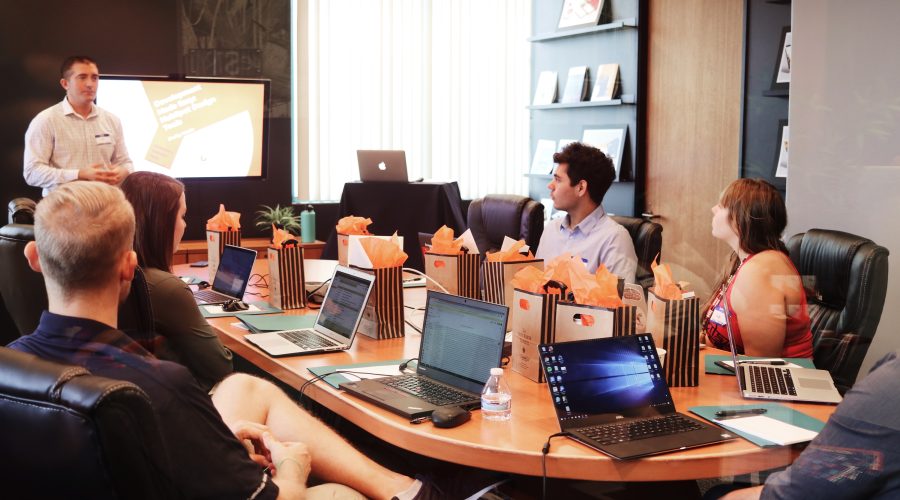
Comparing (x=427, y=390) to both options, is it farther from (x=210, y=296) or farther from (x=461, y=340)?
(x=210, y=296)

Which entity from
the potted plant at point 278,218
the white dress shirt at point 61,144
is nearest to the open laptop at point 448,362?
the white dress shirt at point 61,144

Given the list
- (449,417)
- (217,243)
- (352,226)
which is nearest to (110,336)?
(449,417)

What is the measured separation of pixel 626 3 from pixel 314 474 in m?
4.55

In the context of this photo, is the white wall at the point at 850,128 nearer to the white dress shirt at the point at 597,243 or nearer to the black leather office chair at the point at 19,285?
the white dress shirt at the point at 597,243

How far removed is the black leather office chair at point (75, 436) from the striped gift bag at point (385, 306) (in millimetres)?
1603

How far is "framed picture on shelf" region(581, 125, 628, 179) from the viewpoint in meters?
5.88

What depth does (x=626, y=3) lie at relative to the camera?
19.2ft

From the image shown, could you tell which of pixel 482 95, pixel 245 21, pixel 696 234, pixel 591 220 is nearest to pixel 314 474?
pixel 591 220

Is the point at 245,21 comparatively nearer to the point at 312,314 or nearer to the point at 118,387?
the point at 312,314

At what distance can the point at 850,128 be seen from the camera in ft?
9.40

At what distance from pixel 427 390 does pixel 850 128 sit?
1.72 metres

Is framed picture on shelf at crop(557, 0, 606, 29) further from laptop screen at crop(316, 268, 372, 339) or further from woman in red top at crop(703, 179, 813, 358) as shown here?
laptop screen at crop(316, 268, 372, 339)

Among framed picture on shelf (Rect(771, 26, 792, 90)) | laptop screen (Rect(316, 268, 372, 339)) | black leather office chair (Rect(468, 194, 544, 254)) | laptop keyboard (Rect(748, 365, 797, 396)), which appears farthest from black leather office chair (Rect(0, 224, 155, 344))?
framed picture on shelf (Rect(771, 26, 792, 90))

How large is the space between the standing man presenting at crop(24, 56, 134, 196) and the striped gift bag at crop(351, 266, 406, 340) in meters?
2.72
